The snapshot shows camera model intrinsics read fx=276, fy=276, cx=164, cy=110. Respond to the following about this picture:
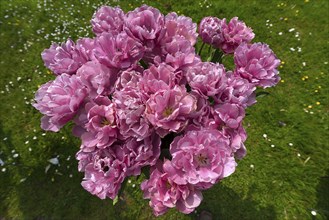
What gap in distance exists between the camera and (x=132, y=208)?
353cm

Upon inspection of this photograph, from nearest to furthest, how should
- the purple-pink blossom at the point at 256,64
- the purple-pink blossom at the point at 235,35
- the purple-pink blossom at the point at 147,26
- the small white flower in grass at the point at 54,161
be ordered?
1. the purple-pink blossom at the point at 147,26
2. the purple-pink blossom at the point at 256,64
3. the purple-pink blossom at the point at 235,35
4. the small white flower in grass at the point at 54,161

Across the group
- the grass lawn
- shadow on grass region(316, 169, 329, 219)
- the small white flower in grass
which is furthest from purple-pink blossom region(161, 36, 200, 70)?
shadow on grass region(316, 169, 329, 219)

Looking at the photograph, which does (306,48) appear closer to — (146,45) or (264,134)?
(264,134)

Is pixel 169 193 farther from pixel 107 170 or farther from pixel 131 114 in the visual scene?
pixel 131 114

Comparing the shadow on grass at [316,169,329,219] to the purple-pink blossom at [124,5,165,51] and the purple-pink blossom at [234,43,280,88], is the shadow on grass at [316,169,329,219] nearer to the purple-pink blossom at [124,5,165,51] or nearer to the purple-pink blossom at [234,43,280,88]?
the purple-pink blossom at [234,43,280,88]

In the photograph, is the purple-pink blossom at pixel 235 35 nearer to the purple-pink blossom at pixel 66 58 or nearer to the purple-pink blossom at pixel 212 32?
the purple-pink blossom at pixel 212 32

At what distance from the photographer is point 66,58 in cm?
154

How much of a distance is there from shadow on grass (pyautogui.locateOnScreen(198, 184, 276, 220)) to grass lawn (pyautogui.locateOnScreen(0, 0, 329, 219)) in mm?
13

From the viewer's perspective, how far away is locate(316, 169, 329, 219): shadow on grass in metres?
3.53

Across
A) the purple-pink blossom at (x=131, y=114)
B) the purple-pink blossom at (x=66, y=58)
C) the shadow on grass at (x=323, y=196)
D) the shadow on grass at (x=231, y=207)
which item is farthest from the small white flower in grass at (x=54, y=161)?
the shadow on grass at (x=323, y=196)

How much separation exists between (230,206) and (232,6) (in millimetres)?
3891

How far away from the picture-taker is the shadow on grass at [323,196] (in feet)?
11.6

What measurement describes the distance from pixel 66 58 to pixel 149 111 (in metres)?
0.62

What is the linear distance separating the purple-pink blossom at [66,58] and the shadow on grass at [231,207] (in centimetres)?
267
